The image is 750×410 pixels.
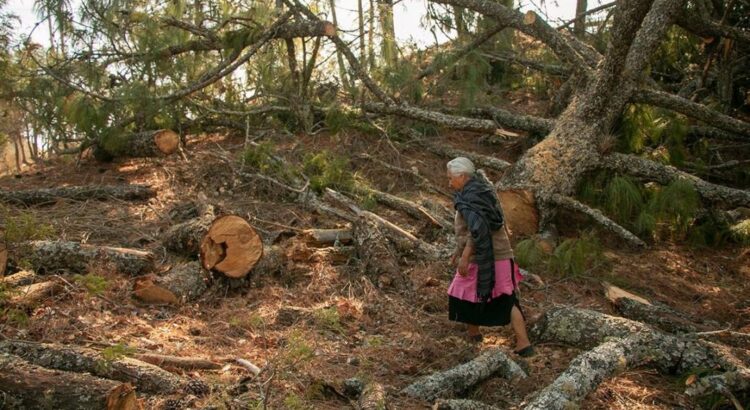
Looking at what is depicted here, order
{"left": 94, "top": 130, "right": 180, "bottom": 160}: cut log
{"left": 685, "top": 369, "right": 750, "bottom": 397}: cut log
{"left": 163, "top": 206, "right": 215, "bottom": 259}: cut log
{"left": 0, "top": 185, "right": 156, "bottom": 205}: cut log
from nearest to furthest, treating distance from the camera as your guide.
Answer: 1. {"left": 685, "top": 369, "right": 750, "bottom": 397}: cut log
2. {"left": 163, "top": 206, "right": 215, "bottom": 259}: cut log
3. {"left": 0, "top": 185, "right": 156, "bottom": 205}: cut log
4. {"left": 94, "top": 130, "right": 180, "bottom": 160}: cut log

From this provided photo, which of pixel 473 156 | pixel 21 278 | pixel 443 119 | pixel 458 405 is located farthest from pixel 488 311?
pixel 443 119

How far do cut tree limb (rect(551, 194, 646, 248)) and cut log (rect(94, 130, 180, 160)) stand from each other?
4.95 meters

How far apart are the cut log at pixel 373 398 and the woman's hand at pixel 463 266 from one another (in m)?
1.24

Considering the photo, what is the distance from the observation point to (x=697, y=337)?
4.70m

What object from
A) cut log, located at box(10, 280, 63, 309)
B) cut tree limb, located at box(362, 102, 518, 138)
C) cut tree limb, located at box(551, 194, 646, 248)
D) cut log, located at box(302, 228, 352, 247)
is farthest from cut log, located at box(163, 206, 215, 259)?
cut tree limb, located at box(551, 194, 646, 248)

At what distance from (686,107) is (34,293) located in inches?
263

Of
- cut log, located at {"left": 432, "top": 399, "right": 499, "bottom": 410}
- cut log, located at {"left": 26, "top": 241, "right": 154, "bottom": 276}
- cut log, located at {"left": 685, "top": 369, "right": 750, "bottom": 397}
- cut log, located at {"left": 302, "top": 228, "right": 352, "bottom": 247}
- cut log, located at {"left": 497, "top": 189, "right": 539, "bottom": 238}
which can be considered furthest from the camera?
cut log, located at {"left": 497, "top": 189, "right": 539, "bottom": 238}

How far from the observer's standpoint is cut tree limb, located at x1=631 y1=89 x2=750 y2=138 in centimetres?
727

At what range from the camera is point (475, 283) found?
4.93 meters

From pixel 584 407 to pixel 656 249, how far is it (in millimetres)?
3689

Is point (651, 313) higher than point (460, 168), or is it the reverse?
point (460, 168)

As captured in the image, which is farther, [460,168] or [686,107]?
[686,107]

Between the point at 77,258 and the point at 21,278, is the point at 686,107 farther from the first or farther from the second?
the point at 21,278

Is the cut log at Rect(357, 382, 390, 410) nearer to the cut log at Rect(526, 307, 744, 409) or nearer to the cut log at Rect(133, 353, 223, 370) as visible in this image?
the cut log at Rect(526, 307, 744, 409)
